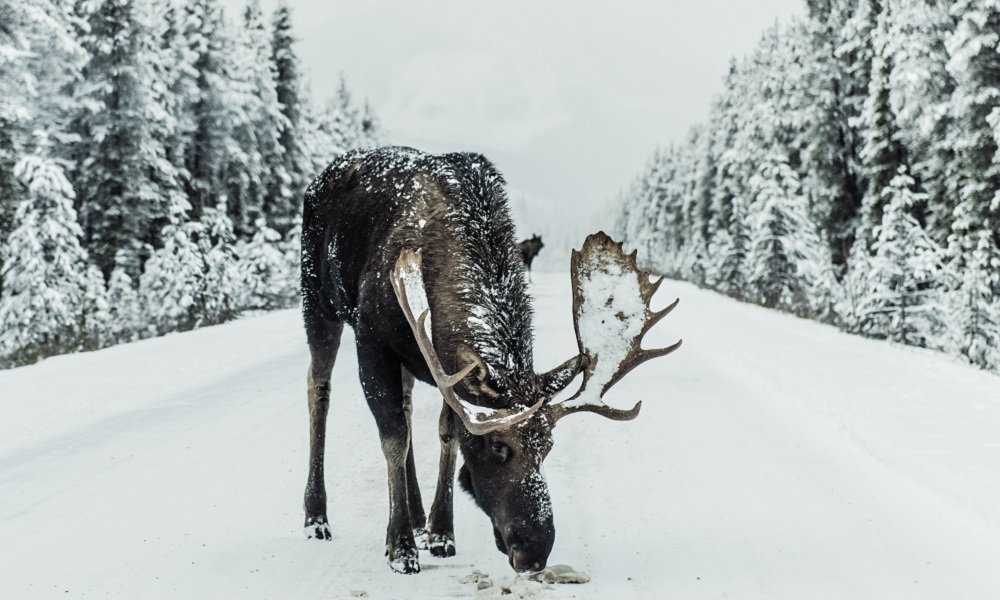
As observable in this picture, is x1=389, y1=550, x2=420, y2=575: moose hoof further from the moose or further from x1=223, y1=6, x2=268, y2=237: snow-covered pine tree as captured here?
x1=223, y1=6, x2=268, y2=237: snow-covered pine tree

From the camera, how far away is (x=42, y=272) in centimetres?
1941

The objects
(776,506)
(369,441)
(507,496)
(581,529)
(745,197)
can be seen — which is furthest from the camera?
(745,197)

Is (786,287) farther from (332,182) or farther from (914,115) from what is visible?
(332,182)

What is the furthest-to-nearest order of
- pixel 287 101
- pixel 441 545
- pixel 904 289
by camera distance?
pixel 287 101 < pixel 904 289 < pixel 441 545

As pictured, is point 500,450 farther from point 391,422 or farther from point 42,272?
point 42,272

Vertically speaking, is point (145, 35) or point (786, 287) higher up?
point (145, 35)

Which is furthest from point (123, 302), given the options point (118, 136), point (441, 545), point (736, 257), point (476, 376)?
point (736, 257)

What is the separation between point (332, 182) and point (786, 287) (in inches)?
1116

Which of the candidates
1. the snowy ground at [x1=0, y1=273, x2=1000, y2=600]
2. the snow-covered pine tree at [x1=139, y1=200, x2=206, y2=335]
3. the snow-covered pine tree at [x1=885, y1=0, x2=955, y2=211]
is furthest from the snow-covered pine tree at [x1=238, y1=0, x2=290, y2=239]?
the snowy ground at [x1=0, y1=273, x2=1000, y2=600]

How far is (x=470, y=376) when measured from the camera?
3.75 m

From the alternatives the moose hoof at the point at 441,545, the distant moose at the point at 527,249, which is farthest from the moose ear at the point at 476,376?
the moose hoof at the point at 441,545

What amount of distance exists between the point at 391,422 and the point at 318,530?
39.4 inches

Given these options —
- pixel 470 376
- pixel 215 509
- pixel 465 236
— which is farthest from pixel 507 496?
pixel 215 509

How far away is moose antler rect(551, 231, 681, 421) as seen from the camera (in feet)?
13.2
